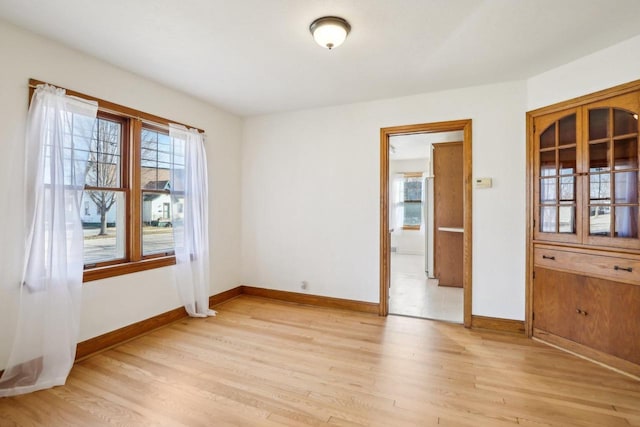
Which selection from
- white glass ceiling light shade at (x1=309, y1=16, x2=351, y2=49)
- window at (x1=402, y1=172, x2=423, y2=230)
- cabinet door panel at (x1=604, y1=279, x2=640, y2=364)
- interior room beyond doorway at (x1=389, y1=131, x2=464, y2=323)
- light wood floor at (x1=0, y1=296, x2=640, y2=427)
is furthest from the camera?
window at (x1=402, y1=172, x2=423, y2=230)

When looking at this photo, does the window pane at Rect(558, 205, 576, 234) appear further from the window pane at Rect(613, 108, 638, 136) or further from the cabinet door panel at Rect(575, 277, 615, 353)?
the window pane at Rect(613, 108, 638, 136)

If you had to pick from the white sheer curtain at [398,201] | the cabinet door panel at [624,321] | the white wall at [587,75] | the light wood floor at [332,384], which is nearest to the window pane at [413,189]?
the white sheer curtain at [398,201]

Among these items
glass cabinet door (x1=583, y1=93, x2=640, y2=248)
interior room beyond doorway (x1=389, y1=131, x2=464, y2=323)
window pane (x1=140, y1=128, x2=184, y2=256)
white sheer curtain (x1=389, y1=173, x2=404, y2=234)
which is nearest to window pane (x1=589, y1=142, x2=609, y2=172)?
glass cabinet door (x1=583, y1=93, x2=640, y2=248)

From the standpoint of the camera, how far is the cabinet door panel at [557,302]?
271 centimetres

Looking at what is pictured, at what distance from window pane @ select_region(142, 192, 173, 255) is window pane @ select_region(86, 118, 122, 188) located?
0.36m

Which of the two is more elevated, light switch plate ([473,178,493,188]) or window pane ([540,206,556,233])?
light switch plate ([473,178,493,188])

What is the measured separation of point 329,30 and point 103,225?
2.70 metres

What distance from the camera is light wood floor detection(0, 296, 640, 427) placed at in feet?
6.15

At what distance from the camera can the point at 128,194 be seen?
3039 mm

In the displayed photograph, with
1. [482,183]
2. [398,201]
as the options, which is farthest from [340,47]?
[398,201]

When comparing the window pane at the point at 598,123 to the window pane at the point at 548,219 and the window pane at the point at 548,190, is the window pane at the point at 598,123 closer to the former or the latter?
the window pane at the point at 548,190

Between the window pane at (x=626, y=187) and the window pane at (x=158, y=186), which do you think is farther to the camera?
the window pane at (x=158, y=186)

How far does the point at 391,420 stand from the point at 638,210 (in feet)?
8.25

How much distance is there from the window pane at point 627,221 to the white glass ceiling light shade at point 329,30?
2666 millimetres
